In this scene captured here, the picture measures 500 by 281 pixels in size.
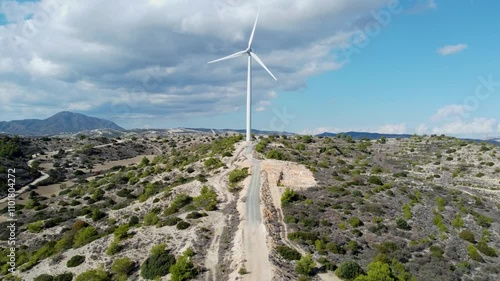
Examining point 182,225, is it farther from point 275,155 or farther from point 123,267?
point 275,155

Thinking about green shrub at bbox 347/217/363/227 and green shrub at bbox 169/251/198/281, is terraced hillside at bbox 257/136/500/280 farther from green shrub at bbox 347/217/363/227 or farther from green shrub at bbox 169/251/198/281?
green shrub at bbox 169/251/198/281

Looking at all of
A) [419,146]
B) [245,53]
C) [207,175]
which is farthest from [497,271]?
[419,146]

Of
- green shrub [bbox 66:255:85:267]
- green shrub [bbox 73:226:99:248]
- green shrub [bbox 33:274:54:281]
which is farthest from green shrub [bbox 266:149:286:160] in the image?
green shrub [bbox 33:274:54:281]

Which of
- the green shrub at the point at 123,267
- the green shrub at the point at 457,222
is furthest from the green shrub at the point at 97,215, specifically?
the green shrub at the point at 457,222

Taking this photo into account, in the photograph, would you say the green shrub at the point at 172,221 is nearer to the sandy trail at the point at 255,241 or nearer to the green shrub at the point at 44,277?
the sandy trail at the point at 255,241

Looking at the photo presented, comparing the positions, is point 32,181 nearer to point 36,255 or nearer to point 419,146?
point 36,255

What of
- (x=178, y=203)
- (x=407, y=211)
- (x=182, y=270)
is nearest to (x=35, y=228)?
(x=178, y=203)

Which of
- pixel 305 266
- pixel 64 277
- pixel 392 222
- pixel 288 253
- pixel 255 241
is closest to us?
pixel 305 266
